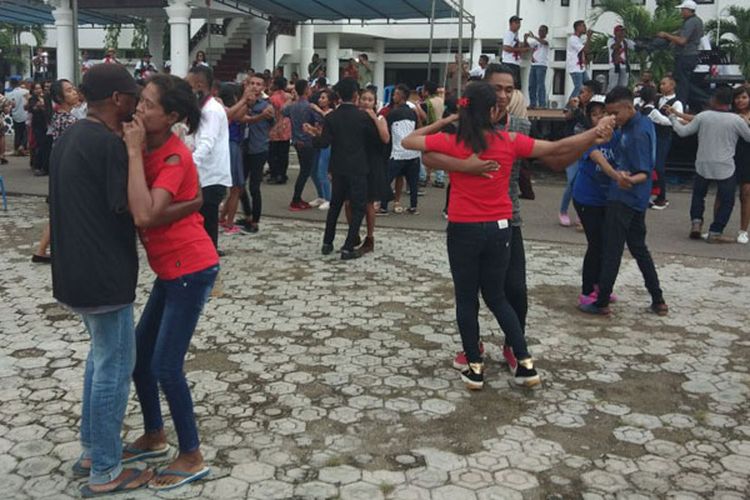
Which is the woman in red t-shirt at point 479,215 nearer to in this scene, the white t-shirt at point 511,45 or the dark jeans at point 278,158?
the dark jeans at point 278,158

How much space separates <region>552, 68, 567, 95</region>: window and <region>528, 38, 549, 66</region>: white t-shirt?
13195mm

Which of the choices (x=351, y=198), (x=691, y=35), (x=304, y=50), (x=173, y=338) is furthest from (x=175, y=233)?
(x=304, y=50)

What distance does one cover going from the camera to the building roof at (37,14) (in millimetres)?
21236

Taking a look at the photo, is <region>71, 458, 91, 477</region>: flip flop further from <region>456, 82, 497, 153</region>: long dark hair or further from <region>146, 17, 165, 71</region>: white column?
<region>146, 17, 165, 71</region>: white column

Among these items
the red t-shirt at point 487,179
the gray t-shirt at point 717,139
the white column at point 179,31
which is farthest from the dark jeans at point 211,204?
the white column at point 179,31

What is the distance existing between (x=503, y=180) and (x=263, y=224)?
5757 millimetres

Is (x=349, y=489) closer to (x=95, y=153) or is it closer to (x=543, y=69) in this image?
(x=95, y=153)

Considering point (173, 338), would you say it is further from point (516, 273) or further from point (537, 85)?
point (537, 85)

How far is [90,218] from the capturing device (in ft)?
9.73

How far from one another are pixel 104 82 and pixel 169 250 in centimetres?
70

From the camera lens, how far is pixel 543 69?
51.6 ft

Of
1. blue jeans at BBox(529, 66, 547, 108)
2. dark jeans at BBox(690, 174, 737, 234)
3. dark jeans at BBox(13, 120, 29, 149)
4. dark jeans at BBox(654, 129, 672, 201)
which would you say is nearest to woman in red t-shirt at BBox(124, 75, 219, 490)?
dark jeans at BBox(690, 174, 737, 234)

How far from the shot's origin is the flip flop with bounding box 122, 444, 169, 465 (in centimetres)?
353

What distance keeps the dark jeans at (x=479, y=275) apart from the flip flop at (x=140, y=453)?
1.80 metres
